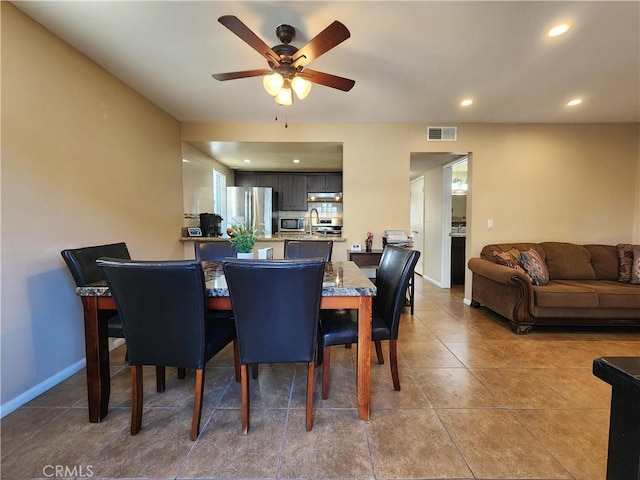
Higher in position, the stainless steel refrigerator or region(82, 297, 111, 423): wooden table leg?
the stainless steel refrigerator

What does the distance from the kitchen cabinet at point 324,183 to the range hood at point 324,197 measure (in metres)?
0.08

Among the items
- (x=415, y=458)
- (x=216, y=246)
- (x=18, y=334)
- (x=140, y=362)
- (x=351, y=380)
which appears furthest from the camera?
(x=216, y=246)

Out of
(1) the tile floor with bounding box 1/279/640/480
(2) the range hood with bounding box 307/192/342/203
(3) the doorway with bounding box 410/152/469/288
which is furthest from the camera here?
(2) the range hood with bounding box 307/192/342/203

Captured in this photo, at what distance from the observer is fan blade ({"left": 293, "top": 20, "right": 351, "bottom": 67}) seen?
56.1 inches

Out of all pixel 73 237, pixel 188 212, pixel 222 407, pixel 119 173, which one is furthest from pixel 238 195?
pixel 222 407

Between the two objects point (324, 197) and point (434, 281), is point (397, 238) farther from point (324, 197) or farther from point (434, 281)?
point (324, 197)

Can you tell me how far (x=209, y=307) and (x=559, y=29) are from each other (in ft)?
9.41

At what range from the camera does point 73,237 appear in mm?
2107

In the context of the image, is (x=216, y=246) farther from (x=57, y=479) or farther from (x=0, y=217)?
(x=57, y=479)

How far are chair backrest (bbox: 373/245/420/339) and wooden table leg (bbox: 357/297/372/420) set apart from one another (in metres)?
0.30

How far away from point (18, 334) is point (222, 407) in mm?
1361

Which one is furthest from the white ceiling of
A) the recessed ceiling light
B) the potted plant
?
the potted plant

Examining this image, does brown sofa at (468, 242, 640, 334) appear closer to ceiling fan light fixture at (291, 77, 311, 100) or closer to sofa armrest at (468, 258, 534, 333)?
sofa armrest at (468, 258, 534, 333)

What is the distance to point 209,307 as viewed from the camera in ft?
5.30
